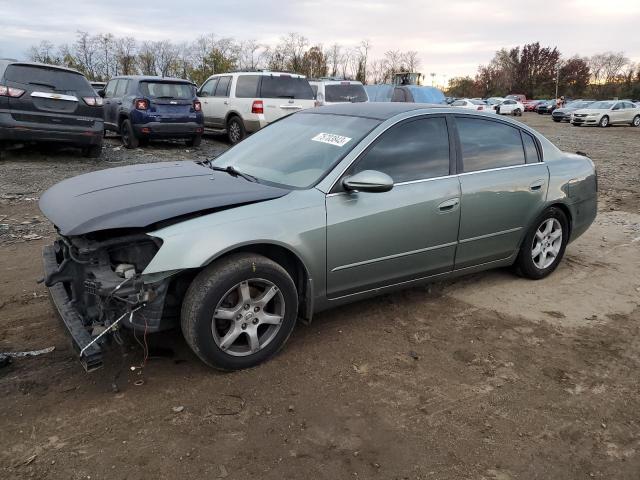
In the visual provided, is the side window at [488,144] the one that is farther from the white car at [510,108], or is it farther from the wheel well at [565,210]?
the white car at [510,108]

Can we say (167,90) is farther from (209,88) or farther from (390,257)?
(390,257)

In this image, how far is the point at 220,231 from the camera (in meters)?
3.04

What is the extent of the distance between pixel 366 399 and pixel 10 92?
864 cm

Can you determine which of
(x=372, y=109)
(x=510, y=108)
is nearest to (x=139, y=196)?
(x=372, y=109)

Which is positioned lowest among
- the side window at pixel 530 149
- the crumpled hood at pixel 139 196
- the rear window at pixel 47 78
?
the crumpled hood at pixel 139 196

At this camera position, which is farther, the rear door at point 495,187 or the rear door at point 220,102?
the rear door at point 220,102

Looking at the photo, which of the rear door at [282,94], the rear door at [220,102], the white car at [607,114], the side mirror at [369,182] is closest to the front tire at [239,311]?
the side mirror at [369,182]

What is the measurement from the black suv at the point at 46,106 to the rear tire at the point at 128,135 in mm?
1834

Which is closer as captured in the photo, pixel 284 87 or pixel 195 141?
pixel 195 141

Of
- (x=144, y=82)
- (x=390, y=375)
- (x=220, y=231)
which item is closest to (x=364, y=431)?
(x=390, y=375)

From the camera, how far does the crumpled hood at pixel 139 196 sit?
294 centimetres

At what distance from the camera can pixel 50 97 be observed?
30.2 ft

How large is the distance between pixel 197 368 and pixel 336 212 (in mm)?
1329

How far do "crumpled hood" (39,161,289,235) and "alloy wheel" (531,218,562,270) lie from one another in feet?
8.89
